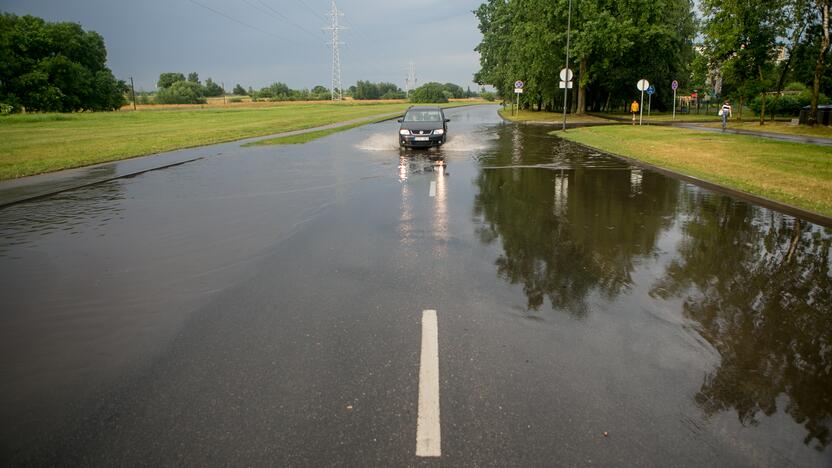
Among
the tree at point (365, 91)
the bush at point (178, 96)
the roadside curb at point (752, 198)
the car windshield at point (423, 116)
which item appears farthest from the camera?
the tree at point (365, 91)

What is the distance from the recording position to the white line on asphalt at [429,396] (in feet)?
9.61

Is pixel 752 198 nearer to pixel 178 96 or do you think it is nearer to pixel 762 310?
pixel 762 310

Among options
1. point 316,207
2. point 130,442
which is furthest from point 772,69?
point 130,442

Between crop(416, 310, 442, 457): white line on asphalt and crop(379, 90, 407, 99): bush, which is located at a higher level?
crop(379, 90, 407, 99): bush

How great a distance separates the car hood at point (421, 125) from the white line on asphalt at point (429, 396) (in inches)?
695

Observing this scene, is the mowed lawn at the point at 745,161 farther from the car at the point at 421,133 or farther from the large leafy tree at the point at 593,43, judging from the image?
the large leafy tree at the point at 593,43

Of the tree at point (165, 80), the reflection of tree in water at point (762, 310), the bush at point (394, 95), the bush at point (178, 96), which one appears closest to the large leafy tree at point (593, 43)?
the reflection of tree in water at point (762, 310)

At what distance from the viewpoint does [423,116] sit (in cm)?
2309

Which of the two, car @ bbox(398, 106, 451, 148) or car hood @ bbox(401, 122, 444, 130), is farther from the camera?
car hood @ bbox(401, 122, 444, 130)

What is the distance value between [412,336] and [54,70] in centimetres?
8898

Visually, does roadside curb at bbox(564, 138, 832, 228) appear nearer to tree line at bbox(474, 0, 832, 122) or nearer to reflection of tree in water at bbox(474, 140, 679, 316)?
reflection of tree in water at bbox(474, 140, 679, 316)

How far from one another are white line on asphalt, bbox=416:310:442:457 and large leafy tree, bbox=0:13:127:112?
77.8 m

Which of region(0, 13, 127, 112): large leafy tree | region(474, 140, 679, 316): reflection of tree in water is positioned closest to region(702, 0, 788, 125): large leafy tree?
region(474, 140, 679, 316): reflection of tree in water

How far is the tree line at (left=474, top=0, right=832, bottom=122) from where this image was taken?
34.8 meters
